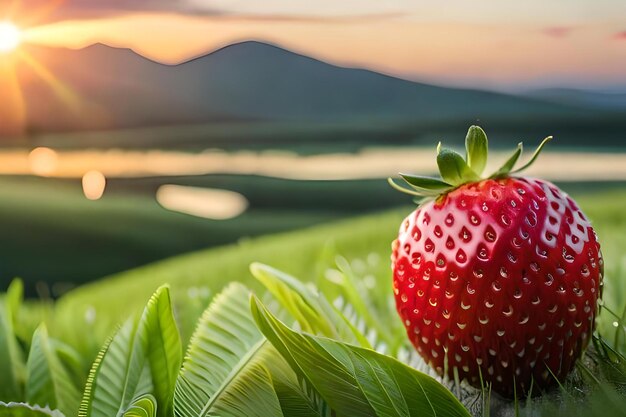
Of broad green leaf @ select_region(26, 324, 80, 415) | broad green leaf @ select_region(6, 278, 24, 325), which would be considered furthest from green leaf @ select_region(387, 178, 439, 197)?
broad green leaf @ select_region(6, 278, 24, 325)

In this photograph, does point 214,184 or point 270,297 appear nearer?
point 270,297

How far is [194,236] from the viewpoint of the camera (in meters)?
2.67

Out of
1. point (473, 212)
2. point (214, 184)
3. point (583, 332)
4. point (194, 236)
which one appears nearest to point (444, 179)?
point (473, 212)

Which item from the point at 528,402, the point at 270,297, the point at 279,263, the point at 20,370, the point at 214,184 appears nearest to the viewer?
the point at 528,402

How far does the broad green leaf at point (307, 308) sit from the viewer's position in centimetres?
69

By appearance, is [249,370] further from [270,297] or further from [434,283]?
[270,297]

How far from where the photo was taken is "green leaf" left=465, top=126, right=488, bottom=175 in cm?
60

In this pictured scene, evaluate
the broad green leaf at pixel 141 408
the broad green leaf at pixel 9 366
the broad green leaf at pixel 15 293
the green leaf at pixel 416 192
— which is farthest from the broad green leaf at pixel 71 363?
the green leaf at pixel 416 192

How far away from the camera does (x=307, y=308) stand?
685mm

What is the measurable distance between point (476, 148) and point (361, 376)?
201 millimetres

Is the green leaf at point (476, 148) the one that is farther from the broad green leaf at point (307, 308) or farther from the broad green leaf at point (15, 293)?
the broad green leaf at point (15, 293)

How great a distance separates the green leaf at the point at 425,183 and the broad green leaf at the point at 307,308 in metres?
0.15

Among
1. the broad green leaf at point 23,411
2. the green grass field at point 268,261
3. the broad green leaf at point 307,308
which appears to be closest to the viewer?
the broad green leaf at point 23,411

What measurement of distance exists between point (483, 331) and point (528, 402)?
0.20 ft
